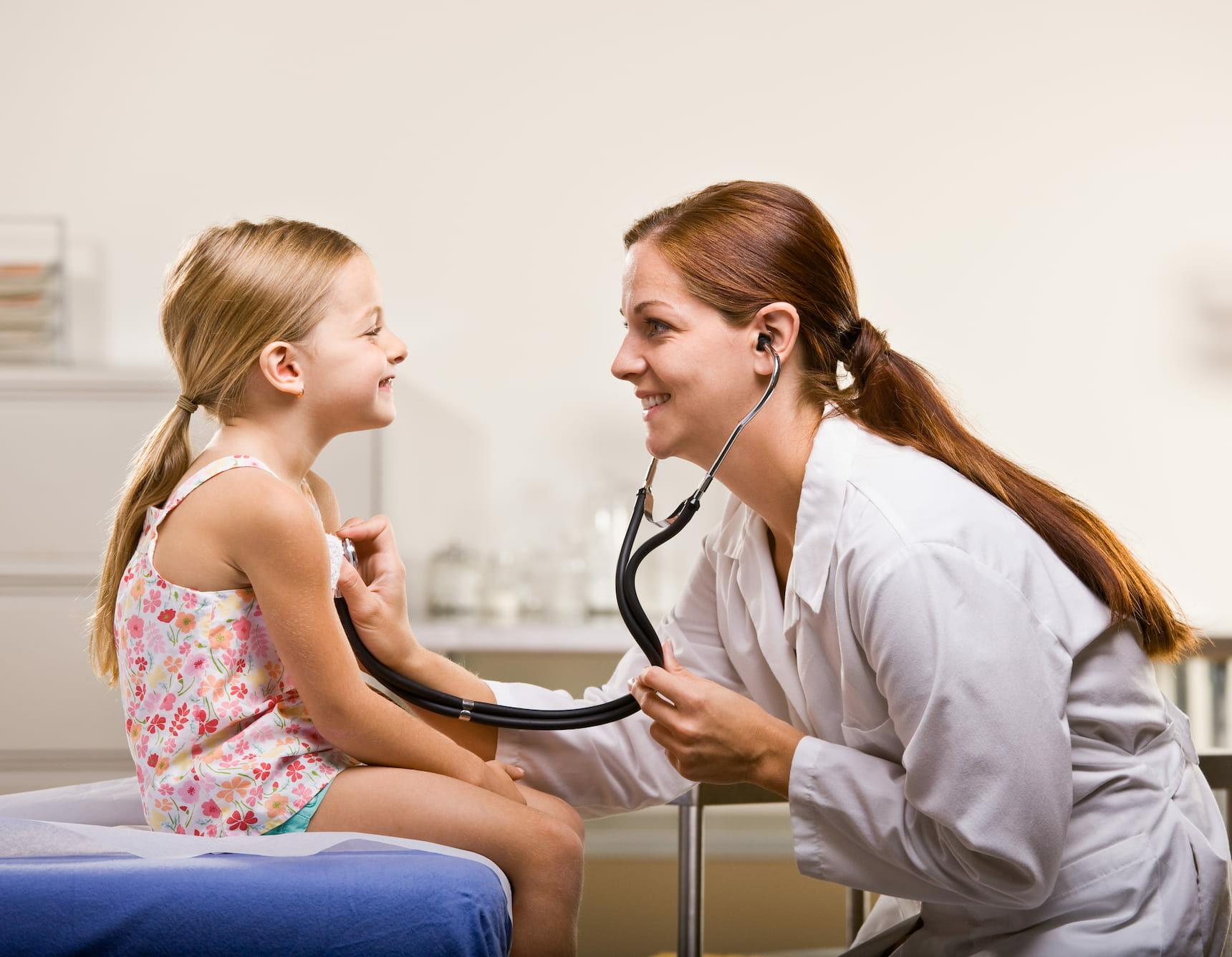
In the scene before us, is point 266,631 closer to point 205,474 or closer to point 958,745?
point 205,474

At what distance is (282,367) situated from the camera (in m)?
1.19

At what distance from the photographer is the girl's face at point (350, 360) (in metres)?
1.20

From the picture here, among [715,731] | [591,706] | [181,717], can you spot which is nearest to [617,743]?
[591,706]

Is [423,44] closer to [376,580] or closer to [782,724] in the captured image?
[376,580]

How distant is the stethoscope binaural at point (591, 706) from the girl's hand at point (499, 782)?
0.16 ft

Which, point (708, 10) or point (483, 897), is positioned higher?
point (708, 10)

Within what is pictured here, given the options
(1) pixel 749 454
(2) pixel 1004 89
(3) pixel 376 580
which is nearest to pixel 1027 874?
(1) pixel 749 454

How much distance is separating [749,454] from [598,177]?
2131 millimetres

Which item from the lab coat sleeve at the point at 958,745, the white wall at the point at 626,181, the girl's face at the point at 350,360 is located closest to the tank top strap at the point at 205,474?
the girl's face at the point at 350,360

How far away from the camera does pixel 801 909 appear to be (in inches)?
120

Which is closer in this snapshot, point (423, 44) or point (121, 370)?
point (121, 370)

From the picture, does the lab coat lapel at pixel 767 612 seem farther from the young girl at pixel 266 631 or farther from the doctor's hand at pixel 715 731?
the young girl at pixel 266 631

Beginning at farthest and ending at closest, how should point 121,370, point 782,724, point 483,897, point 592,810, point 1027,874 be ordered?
1. point 121,370
2. point 592,810
3. point 782,724
4. point 1027,874
5. point 483,897

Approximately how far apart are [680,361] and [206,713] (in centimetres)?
59
